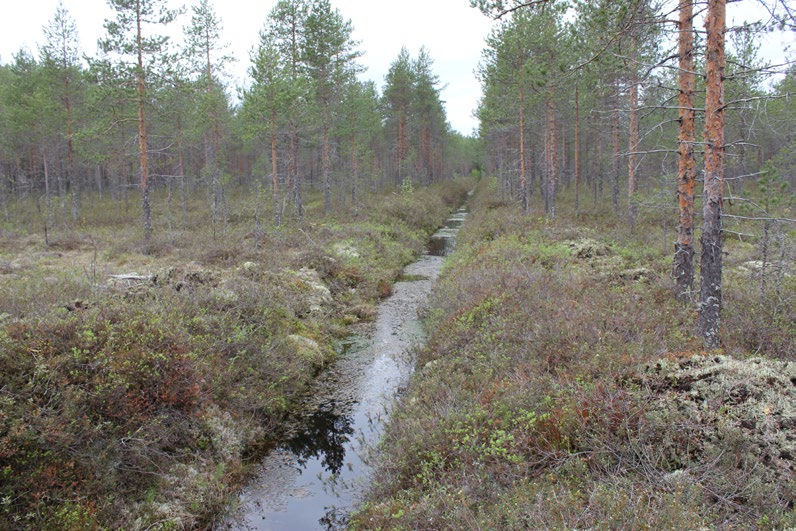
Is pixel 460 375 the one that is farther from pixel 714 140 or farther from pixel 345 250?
pixel 345 250

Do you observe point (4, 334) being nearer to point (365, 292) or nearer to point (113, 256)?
point (365, 292)

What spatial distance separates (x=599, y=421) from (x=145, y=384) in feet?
20.6

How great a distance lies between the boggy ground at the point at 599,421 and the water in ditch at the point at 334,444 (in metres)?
0.81

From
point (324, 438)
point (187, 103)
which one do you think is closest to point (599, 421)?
point (324, 438)

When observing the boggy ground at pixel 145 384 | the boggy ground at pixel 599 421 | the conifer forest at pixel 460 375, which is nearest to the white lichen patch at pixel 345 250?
the conifer forest at pixel 460 375

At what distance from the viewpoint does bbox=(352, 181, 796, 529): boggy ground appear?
406 cm

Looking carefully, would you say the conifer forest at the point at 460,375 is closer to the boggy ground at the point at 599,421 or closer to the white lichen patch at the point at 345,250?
the boggy ground at the point at 599,421

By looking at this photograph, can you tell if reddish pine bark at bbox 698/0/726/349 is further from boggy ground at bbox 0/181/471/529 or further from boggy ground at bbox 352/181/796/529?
boggy ground at bbox 0/181/471/529

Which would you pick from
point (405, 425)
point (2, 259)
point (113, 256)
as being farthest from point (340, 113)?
point (405, 425)

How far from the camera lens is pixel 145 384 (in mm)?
6598

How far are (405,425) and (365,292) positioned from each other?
10445 mm

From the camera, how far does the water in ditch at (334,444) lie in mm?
6344

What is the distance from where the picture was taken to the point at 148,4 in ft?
65.9

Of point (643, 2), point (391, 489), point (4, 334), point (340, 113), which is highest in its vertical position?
point (340, 113)
